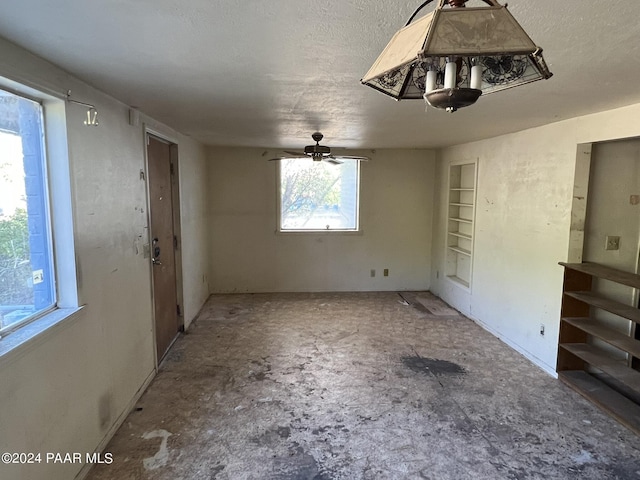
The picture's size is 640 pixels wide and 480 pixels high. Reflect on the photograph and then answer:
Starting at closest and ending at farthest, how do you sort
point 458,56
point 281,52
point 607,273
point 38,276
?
1. point 458,56
2. point 281,52
3. point 38,276
4. point 607,273

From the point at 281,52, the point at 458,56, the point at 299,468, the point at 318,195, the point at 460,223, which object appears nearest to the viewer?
the point at 458,56

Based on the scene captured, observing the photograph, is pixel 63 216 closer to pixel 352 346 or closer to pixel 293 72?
pixel 293 72

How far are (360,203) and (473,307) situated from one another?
2.23 m

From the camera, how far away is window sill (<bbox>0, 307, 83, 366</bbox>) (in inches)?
58.2

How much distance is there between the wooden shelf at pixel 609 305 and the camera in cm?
258

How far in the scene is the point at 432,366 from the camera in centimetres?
333

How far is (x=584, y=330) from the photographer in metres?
2.88

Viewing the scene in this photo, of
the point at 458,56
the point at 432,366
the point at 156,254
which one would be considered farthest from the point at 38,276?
the point at 432,366

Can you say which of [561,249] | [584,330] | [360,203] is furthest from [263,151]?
[584,330]

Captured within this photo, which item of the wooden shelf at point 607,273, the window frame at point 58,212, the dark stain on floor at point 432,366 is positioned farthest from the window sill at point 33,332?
the wooden shelf at point 607,273

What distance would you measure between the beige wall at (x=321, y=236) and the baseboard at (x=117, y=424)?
2.77 meters

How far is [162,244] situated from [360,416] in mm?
2350

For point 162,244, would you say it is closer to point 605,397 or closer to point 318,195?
point 318,195

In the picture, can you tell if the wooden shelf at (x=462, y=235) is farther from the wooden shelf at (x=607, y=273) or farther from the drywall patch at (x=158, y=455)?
the drywall patch at (x=158, y=455)
